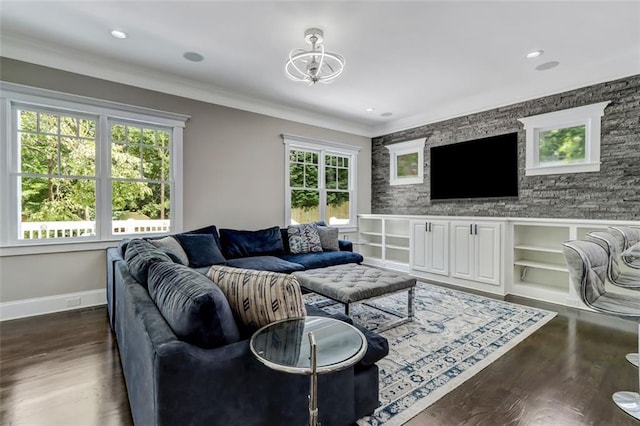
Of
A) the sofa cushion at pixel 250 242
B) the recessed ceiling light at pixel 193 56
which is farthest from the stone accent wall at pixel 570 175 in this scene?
the recessed ceiling light at pixel 193 56

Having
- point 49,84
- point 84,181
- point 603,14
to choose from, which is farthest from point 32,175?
point 603,14

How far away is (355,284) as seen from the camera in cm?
→ 293

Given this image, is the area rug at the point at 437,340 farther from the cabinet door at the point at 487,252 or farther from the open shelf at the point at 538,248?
the open shelf at the point at 538,248

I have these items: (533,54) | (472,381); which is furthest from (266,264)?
(533,54)

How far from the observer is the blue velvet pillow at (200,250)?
11.6 ft

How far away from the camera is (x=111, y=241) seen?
12.1ft

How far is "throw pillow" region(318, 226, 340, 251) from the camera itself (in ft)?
15.8

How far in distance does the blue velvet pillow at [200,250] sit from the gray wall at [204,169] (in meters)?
0.57

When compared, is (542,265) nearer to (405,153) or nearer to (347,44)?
(405,153)

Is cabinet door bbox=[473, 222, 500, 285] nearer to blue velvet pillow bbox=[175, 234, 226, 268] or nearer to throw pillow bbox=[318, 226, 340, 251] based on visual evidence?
throw pillow bbox=[318, 226, 340, 251]

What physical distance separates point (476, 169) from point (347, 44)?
118 inches

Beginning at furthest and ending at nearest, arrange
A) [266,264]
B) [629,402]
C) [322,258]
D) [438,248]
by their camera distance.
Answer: [438,248] → [322,258] → [266,264] → [629,402]

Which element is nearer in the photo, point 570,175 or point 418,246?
point 570,175

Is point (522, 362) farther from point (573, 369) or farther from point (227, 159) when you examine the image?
point (227, 159)
